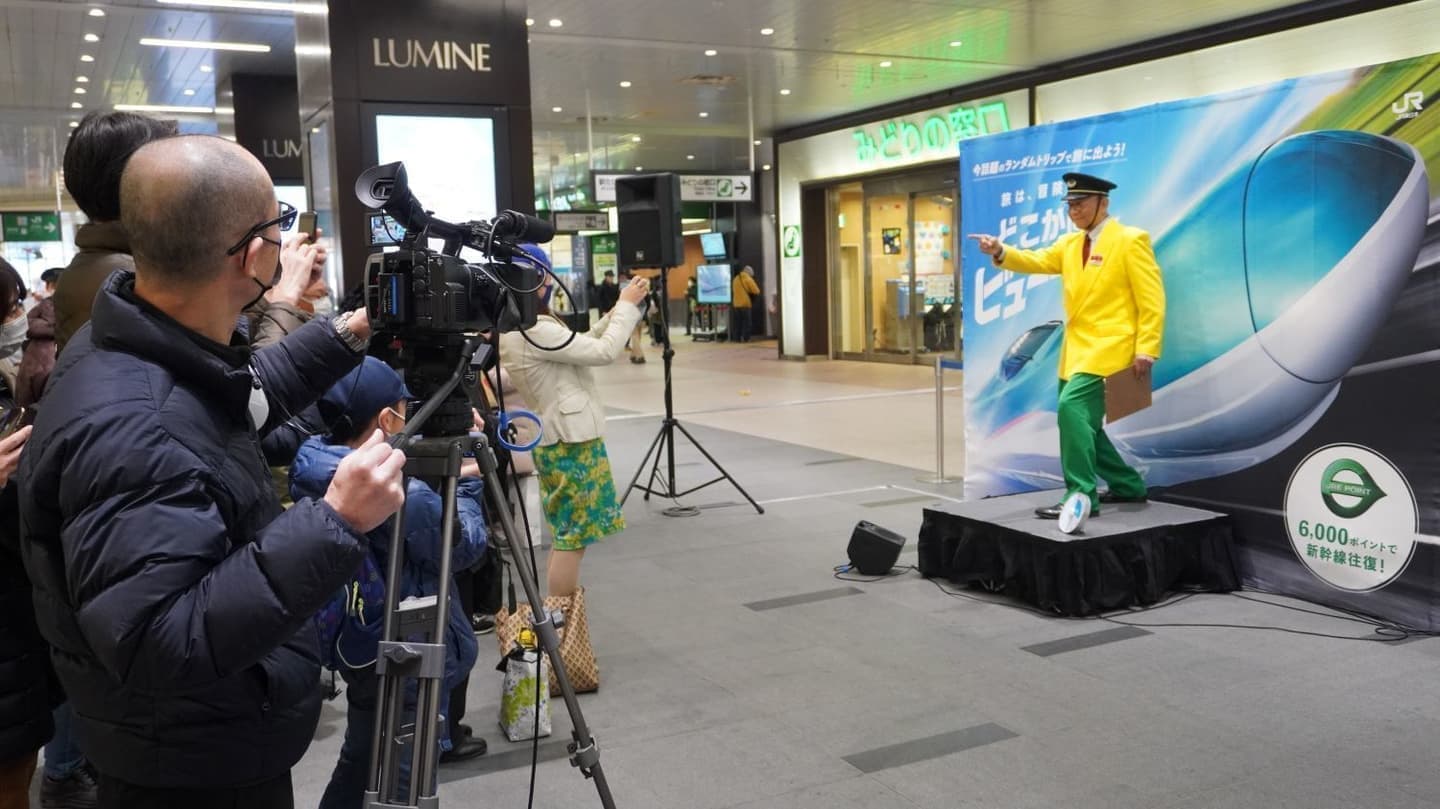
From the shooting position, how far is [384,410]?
97.2 inches

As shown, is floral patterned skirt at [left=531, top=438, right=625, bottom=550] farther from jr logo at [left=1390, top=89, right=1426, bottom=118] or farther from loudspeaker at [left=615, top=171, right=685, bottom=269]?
jr logo at [left=1390, top=89, right=1426, bottom=118]

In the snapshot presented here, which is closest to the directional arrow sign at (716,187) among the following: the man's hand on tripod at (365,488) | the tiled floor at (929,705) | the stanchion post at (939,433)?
the stanchion post at (939,433)

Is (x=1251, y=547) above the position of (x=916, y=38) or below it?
below

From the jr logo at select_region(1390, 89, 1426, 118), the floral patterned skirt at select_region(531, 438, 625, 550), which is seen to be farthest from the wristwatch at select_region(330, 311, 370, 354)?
the jr logo at select_region(1390, 89, 1426, 118)

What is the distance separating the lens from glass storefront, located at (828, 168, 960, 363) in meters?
15.1

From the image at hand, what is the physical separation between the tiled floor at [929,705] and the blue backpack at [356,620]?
0.79 m

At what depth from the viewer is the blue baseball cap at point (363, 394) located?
2.46 meters

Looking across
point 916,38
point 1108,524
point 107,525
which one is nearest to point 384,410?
point 107,525

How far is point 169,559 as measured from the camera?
123 cm

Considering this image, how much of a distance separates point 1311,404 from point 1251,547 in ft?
2.16

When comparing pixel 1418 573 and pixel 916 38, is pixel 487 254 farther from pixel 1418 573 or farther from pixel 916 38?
pixel 916 38

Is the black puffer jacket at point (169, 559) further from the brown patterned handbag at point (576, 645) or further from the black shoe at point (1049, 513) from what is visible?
the black shoe at point (1049, 513)

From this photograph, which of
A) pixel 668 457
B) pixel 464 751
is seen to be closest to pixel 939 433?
pixel 668 457

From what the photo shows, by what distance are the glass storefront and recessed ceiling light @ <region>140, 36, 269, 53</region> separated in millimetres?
8054
